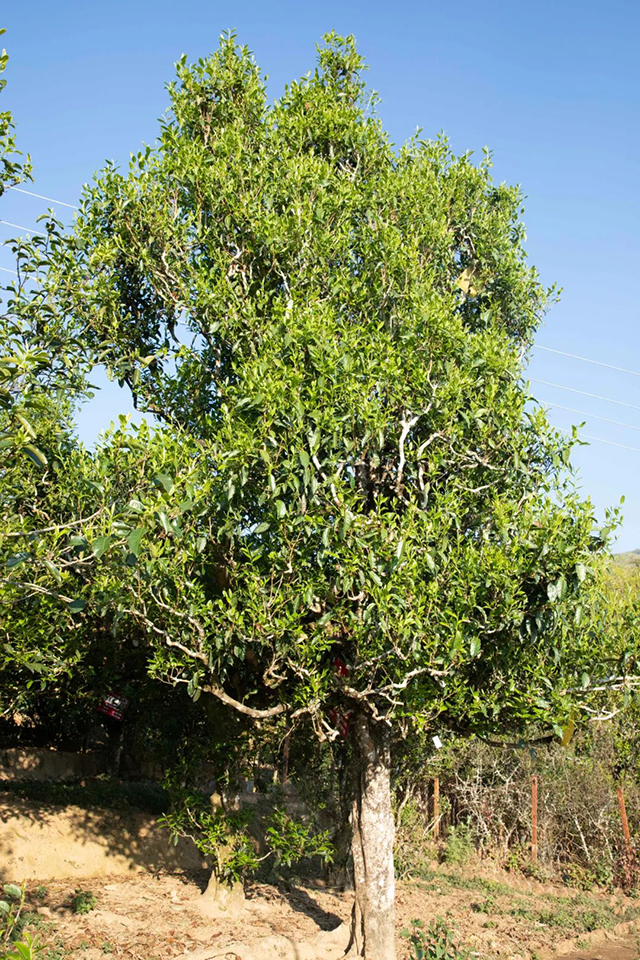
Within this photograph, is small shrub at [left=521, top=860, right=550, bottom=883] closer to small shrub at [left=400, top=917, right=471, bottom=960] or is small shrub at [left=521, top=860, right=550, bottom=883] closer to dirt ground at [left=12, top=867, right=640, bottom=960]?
dirt ground at [left=12, top=867, right=640, bottom=960]

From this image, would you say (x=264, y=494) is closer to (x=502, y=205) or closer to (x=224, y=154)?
(x=224, y=154)

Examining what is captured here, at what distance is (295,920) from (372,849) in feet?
10.9

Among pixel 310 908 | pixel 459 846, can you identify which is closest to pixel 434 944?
pixel 310 908

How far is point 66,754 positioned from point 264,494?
14344 millimetres

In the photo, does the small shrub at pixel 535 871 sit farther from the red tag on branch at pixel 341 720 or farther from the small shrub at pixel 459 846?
the red tag on branch at pixel 341 720

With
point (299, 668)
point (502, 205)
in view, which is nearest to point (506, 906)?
point (299, 668)

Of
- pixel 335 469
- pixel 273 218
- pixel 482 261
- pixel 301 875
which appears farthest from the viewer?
pixel 301 875

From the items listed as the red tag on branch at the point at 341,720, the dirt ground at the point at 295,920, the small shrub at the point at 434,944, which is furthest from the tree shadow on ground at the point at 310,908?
the red tag on branch at the point at 341,720

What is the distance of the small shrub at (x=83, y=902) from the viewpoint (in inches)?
430

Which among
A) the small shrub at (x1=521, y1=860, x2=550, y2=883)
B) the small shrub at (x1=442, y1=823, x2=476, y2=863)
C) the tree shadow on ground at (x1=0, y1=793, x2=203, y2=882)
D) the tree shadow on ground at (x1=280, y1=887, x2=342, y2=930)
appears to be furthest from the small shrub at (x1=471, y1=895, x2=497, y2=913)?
the tree shadow on ground at (x1=0, y1=793, x2=203, y2=882)

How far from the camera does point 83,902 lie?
36.2 feet

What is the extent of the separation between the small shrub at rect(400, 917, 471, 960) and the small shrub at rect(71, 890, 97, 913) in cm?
467

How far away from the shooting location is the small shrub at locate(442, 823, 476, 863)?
17.1 meters

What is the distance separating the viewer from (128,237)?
10.2m
